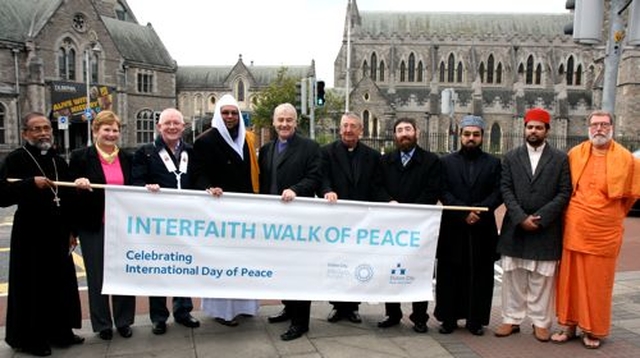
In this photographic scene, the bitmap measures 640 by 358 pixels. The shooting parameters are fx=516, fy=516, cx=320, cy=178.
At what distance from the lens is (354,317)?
17.5 feet

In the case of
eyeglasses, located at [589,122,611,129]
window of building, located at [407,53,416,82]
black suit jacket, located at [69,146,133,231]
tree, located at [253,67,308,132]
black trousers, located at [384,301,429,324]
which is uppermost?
window of building, located at [407,53,416,82]

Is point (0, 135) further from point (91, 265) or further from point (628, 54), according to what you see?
point (628, 54)

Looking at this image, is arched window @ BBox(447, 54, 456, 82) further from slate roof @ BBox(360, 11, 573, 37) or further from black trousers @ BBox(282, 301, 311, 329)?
black trousers @ BBox(282, 301, 311, 329)

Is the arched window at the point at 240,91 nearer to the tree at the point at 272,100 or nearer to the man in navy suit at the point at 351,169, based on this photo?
the tree at the point at 272,100

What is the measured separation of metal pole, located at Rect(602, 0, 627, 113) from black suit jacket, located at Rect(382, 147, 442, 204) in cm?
265

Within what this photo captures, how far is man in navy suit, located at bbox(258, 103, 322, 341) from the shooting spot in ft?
16.1

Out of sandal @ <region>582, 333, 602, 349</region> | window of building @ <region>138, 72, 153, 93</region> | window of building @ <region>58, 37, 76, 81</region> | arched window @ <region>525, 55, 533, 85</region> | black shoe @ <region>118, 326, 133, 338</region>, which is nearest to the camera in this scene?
sandal @ <region>582, 333, 602, 349</region>

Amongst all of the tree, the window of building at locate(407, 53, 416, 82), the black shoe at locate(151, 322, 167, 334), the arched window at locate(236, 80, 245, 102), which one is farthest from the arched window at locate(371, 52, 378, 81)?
the black shoe at locate(151, 322, 167, 334)

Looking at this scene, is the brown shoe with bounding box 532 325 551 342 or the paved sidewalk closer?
the paved sidewalk

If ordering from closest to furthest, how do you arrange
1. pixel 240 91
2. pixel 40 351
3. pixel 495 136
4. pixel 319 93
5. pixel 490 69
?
pixel 40 351 < pixel 319 93 < pixel 495 136 < pixel 490 69 < pixel 240 91

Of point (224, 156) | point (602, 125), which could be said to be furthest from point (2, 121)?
point (602, 125)

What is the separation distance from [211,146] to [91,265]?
1520 mm

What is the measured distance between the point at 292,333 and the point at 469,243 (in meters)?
1.89

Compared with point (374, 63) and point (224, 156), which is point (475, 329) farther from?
point (374, 63)
